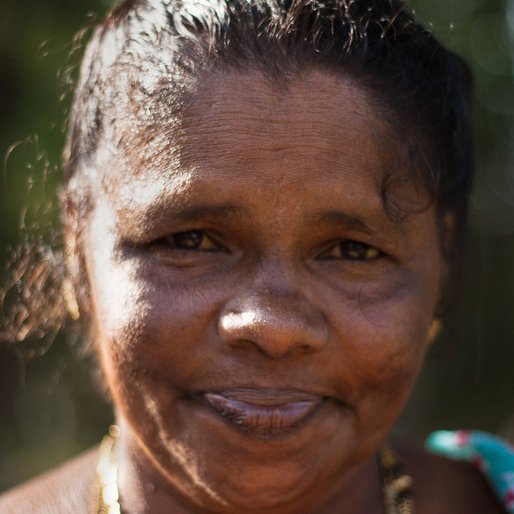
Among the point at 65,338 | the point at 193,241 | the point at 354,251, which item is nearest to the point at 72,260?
the point at 193,241

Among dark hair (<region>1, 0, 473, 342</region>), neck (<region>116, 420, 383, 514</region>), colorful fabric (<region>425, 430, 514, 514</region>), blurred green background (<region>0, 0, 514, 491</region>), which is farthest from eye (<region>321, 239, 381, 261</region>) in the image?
blurred green background (<region>0, 0, 514, 491</region>)

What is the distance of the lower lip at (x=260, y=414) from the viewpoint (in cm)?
141

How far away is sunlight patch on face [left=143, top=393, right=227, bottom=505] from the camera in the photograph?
56.5 inches

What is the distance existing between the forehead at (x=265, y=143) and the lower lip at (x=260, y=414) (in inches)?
14.0

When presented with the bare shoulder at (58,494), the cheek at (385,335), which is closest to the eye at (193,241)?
the cheek at (385,335)

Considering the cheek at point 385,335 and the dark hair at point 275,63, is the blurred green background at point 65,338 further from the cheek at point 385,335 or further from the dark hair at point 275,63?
the cheek at point 385,335

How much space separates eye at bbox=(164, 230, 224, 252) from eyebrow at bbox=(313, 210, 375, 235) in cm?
19

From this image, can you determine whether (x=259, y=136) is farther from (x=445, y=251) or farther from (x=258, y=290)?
(x=445, y=251)

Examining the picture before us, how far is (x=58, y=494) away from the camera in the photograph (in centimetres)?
186

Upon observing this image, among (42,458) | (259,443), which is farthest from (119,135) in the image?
(42,458)

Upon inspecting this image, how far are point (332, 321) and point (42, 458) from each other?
9.05 ft

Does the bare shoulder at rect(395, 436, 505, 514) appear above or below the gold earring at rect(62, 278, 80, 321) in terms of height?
below

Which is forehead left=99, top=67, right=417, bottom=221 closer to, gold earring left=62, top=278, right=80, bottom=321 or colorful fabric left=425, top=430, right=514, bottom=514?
gold earring left=62, top=278, right=80, bottom=321

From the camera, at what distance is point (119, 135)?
156 cm
